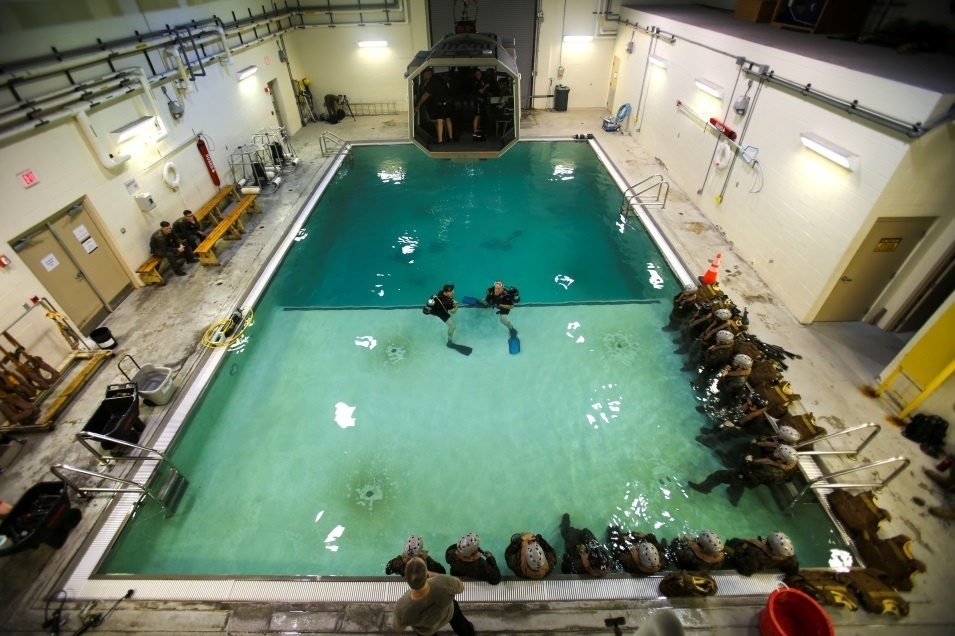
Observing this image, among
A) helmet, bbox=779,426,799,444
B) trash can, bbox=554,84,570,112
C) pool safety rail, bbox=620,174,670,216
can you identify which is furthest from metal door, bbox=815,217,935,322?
trash can, bbox=554,84,570,112

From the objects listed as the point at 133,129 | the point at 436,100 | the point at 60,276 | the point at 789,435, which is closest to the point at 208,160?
the point at 133,129

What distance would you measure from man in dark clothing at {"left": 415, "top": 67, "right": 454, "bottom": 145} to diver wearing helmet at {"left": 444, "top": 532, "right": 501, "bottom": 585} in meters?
7.62

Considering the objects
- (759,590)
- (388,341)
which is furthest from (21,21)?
(759,590)

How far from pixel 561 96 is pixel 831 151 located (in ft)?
39.0

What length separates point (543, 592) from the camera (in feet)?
13.2

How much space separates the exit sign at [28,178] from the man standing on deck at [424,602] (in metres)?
7.24

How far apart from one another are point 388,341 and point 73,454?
13.6 feet

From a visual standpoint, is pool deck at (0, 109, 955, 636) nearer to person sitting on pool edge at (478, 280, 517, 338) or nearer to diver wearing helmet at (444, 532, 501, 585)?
diver wearing helmet at (444, 532, 501, 585)

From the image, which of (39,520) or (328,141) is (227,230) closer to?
(39,520)

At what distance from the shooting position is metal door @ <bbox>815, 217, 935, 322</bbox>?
5.67m

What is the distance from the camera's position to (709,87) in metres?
8.99

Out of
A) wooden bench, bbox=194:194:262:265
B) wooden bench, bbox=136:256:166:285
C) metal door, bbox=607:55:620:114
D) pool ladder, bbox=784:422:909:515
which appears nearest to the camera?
pool ladder, bbox=784:422:909:515

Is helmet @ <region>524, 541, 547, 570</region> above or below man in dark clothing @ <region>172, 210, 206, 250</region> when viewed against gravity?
below

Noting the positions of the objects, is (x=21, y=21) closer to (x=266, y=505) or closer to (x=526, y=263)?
(x=266, y=505)
